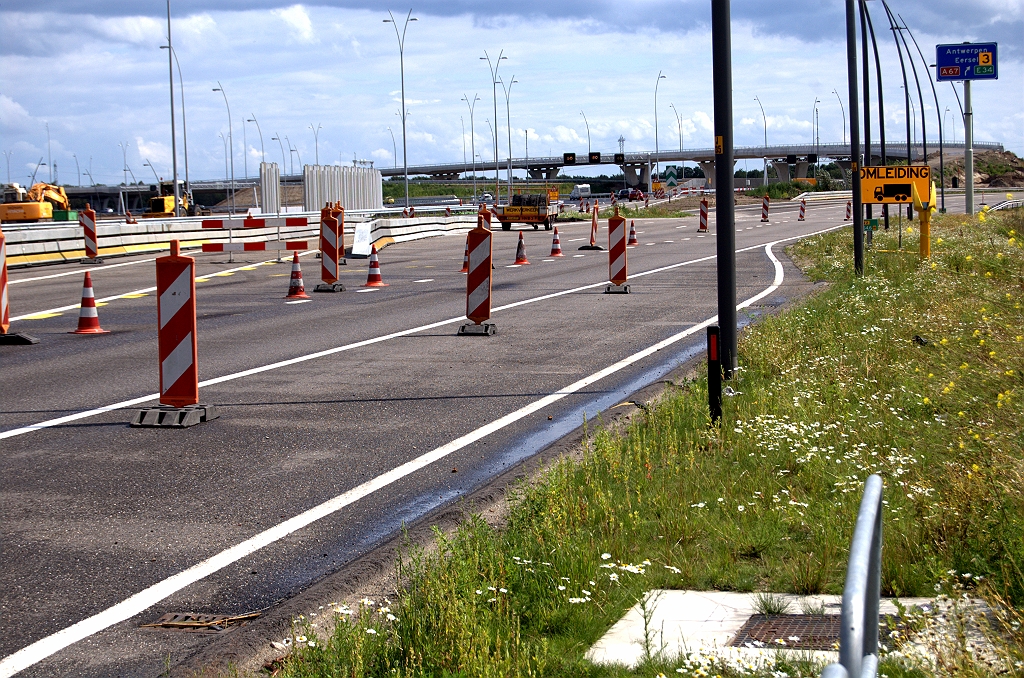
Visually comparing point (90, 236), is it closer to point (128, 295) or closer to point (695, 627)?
point (128, 295)

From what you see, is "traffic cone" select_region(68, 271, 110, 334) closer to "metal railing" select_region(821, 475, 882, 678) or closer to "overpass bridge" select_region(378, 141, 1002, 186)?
"metal railing" select_region(821, 475, 882, 678)

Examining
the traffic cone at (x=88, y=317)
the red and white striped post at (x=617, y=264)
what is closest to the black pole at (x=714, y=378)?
the traffic cone at (x=88, y=317)

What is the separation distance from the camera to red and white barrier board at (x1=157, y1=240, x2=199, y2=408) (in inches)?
352

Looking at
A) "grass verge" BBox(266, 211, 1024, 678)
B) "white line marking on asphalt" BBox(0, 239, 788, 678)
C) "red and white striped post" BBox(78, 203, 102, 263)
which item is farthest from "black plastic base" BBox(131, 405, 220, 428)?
"red and white striped post" BBox(78, 203, 102, 263)

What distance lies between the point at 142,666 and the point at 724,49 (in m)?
6.51

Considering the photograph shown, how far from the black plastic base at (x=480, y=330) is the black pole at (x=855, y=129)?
24.3ft

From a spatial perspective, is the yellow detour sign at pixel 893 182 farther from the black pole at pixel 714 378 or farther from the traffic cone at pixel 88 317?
the black pole at pixel 714 378

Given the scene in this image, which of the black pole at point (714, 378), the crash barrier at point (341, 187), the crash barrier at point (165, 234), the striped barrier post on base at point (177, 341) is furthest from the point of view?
the crash barrier at point (341, 187)

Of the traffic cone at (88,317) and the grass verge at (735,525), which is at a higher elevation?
the traffic cone at (88,317)

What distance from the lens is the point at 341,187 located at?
185ft

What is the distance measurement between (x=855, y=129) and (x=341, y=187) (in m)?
40.0

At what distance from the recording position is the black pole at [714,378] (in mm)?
7539

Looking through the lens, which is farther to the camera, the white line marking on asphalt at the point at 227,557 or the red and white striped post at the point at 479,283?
the red and white striped post at the point at 479,283

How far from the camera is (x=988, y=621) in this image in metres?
3.98
